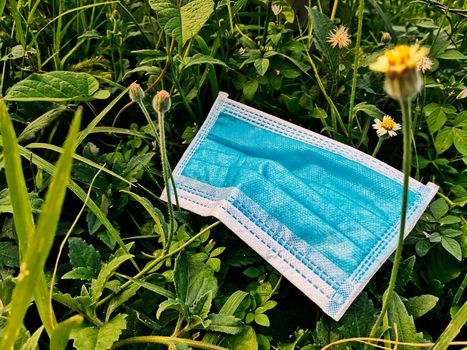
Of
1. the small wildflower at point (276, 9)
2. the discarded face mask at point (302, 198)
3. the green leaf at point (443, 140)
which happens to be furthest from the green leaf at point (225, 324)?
the small wildflower at point (276, 9)

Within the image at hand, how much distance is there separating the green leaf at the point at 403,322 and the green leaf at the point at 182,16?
2.09ft

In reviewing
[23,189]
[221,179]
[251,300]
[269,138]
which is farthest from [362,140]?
[23,189]

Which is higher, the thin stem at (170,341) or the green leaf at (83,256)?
the green leaf at (83,256)

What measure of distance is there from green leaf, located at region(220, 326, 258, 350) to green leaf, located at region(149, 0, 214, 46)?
57 centimetres

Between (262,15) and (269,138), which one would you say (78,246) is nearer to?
(269,138)

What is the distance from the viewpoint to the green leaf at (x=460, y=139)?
114 centimetres

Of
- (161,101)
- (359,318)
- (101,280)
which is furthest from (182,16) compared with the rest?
(359,318)

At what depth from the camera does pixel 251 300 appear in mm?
955

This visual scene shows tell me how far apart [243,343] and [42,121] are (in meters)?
0.68

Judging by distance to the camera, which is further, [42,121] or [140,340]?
[42,121]

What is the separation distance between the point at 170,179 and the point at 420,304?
560mm

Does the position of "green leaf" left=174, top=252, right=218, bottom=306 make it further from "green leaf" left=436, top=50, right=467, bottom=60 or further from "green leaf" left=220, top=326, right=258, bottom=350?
"green leaf" left=436, top=50, right=467, bottom=60

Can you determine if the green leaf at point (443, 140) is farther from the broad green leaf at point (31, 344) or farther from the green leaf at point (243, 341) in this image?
the broad green leaf at point (31, 344)

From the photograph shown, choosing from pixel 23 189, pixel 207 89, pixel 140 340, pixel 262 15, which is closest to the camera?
pixel 23 189
